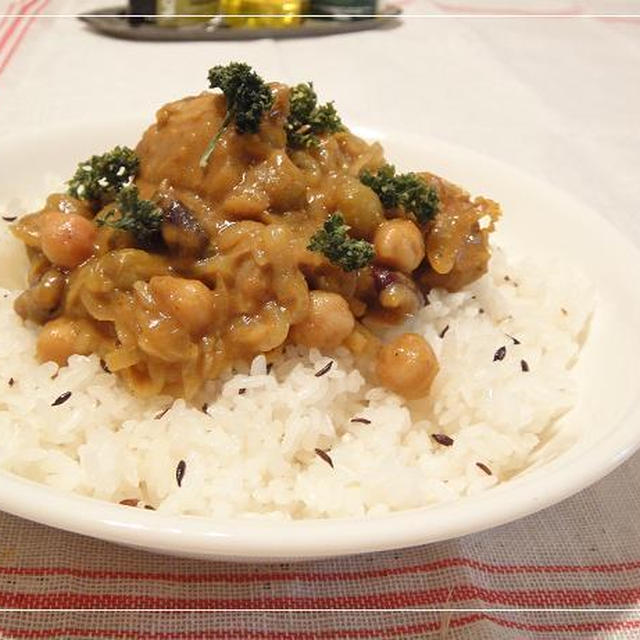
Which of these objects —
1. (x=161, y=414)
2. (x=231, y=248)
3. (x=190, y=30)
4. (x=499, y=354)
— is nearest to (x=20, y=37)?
(x=190, y=30)

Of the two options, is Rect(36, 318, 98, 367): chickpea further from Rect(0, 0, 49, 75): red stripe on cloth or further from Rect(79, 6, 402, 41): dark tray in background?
Rect(79, 6, 402, 41): dark tray in background

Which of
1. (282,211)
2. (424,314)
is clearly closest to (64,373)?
(282,211)

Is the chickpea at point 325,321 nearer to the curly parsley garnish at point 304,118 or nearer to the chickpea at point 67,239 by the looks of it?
the curly parsley garnish at point 304,118

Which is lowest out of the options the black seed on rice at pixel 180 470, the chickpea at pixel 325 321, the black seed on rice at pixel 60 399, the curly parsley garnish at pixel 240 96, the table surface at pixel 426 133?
the table surface at pixel 426 133

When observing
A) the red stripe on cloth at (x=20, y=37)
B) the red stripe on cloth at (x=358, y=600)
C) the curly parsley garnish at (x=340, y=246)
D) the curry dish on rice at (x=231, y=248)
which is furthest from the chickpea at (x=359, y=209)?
the red stripe on cloth at (x=20, y=37)

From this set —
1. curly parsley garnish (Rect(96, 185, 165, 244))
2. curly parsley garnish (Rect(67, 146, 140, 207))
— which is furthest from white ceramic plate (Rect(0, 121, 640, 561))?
curly parsley garnish (Rect(96, 185, 165, 244))

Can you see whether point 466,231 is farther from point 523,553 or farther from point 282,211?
point 523,553

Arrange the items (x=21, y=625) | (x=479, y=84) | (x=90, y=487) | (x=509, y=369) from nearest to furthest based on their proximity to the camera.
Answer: (x=21, y=625) → (x=90, y=487) → (x=509, y=369) → (x=479, y=84)

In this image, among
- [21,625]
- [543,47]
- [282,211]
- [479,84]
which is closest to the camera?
[21,625]

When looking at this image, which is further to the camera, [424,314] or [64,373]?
[424,314]
